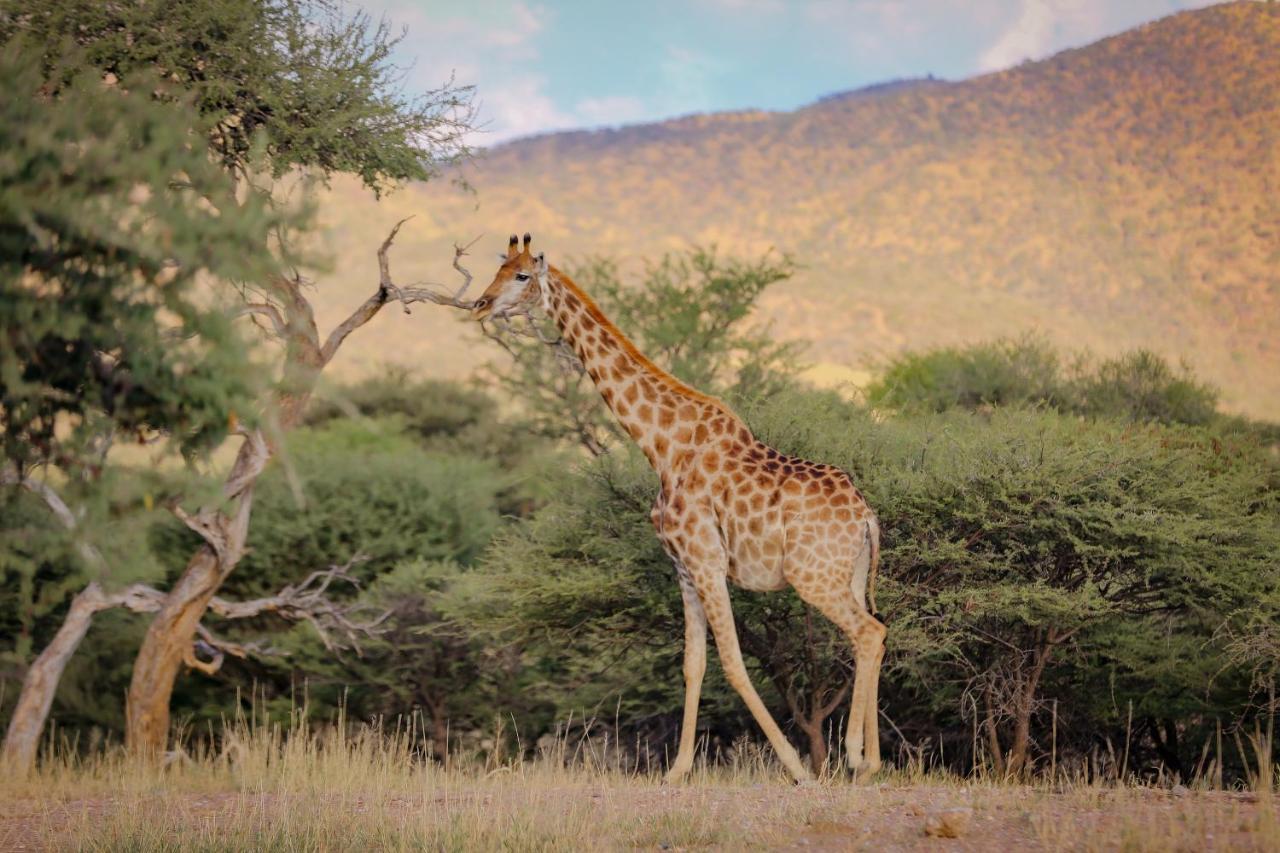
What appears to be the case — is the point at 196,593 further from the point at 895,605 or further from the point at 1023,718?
the point at 1023,718

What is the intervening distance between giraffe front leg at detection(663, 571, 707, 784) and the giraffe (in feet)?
0.04

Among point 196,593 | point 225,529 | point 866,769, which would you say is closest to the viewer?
point 866,769

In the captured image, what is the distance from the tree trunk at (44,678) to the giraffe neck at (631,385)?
6201 millimetres

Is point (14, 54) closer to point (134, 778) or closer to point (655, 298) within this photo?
point (134, 778)

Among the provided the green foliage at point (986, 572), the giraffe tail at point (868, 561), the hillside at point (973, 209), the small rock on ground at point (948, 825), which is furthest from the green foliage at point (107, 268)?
the hillside at point (973, 209)

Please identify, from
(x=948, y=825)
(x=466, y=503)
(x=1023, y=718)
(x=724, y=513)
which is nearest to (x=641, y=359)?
(x=724, y=513)

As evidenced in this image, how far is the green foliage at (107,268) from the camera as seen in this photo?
5.99 metres

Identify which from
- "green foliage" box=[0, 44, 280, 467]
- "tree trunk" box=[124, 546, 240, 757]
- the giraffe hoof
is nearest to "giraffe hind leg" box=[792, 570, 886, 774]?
the giraffe hoof

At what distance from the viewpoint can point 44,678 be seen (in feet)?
47.4

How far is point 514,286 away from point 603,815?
4.35m

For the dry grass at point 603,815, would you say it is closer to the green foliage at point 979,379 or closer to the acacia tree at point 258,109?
the acacia tree at point 258,109

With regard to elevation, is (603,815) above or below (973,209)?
below

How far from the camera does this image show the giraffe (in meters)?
10.0

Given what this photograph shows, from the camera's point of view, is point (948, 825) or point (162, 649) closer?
point (948, 825)
